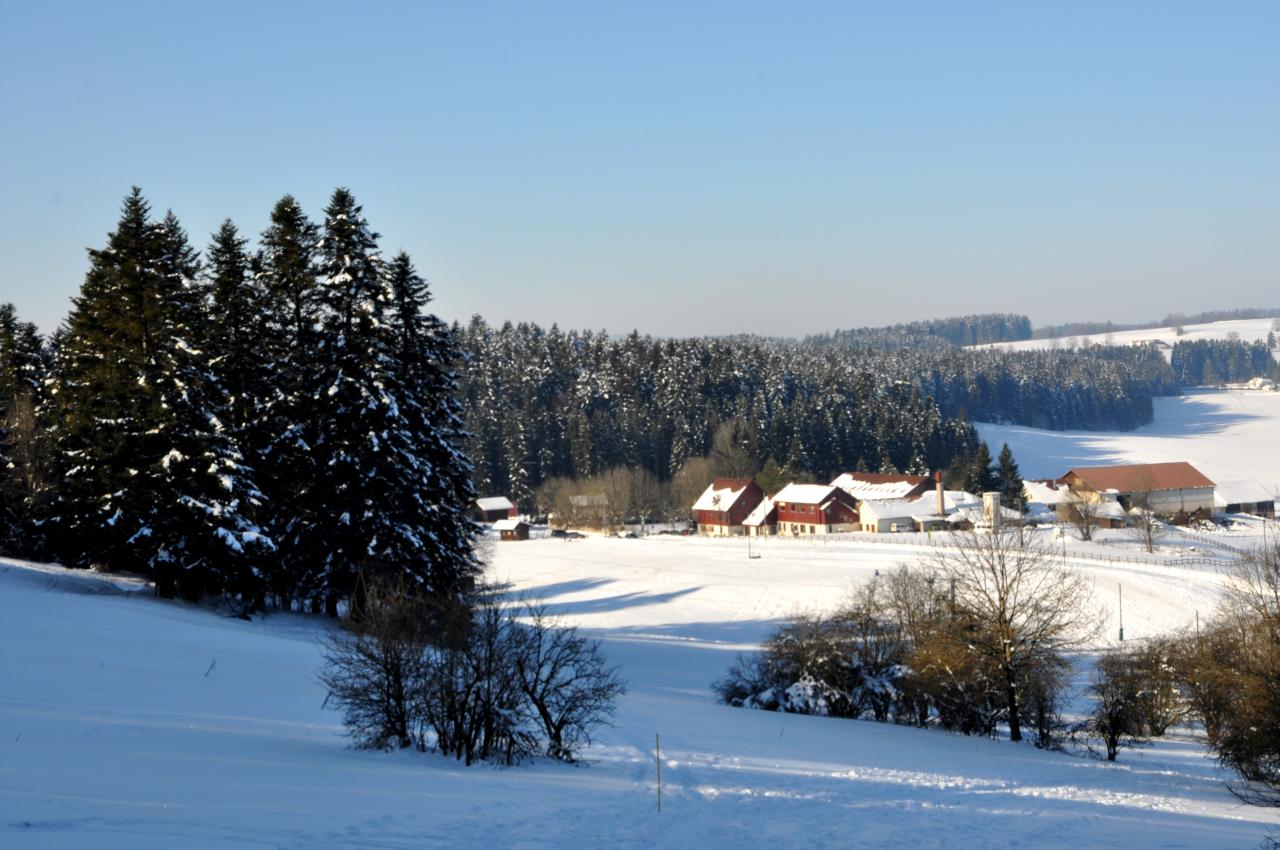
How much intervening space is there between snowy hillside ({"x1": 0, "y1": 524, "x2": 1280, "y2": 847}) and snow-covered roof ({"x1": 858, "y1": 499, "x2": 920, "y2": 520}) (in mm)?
61073

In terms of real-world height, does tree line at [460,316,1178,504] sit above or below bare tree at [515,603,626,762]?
above

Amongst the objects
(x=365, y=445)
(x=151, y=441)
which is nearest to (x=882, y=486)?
(x=365, y=445)

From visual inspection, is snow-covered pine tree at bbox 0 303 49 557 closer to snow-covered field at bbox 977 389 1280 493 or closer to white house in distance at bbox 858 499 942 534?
white house in distance at bbox 858 499 942 534

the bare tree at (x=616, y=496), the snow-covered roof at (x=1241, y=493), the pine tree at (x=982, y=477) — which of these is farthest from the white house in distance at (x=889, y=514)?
the snow-covered roof at (x=1241, y=493)

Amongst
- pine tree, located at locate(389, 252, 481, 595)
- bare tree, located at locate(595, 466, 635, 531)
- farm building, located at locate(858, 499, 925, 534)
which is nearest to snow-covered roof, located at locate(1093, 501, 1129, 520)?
farm building, located at locate(858, 499, 925, 534)

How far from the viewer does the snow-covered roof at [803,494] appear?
9289cm

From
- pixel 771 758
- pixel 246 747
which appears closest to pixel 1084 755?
pixel 771 758

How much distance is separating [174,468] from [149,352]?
339cm

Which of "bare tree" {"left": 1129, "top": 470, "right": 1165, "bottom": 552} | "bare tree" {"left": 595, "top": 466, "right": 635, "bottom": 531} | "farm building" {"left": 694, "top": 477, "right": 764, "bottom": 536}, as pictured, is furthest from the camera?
"bare tree" {"left": 595, "top": 466, "right": 635, "bottom": 531}

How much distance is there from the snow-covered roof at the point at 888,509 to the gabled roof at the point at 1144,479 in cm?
2055

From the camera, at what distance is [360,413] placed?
94.9ft

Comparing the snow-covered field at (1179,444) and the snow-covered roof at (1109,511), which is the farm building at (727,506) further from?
the snow-covered field at (1179,444)

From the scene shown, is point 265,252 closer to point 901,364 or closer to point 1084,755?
point 1084,755

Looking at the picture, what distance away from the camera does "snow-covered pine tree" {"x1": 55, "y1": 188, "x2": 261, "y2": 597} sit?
2670 cm
